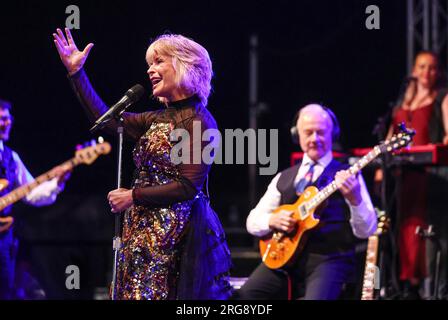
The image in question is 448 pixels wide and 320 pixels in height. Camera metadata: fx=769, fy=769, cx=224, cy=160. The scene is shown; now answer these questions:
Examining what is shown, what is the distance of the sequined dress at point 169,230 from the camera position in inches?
141

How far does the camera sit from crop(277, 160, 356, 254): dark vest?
5.23 m

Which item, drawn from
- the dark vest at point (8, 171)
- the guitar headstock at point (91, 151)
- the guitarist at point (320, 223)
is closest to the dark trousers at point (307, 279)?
the guitarist at point (320, 223)

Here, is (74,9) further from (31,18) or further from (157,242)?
(157,242)

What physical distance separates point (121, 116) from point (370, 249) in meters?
2.51

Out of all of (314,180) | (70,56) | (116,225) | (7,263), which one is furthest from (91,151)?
(314,180)

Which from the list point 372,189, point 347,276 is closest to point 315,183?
point 347,276

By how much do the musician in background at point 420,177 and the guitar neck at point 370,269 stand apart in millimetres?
735

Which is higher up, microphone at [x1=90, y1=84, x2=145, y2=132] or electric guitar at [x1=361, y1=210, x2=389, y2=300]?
microphone at [x1=90, y1=84, x2=145, y2=132]

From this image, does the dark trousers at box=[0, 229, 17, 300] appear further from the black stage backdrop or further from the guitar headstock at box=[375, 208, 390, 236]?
the guitar headstock at box=[375, 208, 390, 236]

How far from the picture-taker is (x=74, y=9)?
5.70 m

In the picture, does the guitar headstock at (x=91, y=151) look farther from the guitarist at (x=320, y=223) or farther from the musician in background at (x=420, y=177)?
the musician in background at (x=420, y=177)

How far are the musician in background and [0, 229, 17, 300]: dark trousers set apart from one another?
2.98m

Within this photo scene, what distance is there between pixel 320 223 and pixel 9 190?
2.19 metres

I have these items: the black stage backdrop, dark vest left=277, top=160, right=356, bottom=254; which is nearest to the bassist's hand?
dark vest left=277, top=160, right=356, bottom=254
